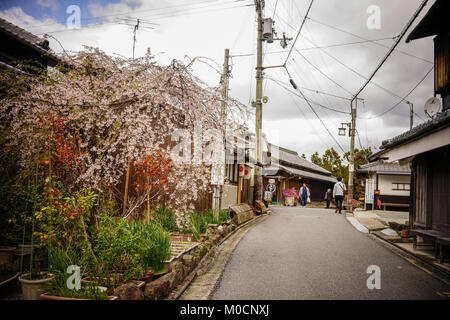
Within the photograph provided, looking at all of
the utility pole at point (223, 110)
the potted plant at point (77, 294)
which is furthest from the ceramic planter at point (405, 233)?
the potted plant at point (77, 294)

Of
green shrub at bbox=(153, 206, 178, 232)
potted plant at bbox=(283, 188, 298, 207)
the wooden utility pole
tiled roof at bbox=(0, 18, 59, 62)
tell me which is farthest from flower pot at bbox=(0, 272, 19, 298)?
potted plant at bbox=(283, 188, 298, 207)

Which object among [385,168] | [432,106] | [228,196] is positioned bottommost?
[228,196]

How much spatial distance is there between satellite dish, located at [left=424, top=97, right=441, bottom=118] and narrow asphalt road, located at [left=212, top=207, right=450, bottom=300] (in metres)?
4.50

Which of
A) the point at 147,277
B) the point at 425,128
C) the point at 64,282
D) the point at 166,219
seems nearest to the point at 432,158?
the point at 425,128

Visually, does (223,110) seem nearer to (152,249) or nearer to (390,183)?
(152,249)

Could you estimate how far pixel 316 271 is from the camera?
661cm

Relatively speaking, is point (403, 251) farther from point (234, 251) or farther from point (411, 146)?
point (234, 251)

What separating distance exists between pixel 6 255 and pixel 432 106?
38.5 ft

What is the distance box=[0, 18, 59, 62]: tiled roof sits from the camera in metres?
8.47

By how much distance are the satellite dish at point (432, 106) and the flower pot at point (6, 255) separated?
37.3ft

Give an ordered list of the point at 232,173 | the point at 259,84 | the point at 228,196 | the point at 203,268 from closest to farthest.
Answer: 1. the point at 203,268
2. the point at 228,196
3. the point at 232,173
4. the point at 259,84

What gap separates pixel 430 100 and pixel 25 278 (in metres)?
11.3

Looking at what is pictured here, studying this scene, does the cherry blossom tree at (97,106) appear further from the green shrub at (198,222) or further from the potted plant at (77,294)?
the green shrub at (198,222)

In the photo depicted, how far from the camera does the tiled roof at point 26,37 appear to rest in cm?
847
